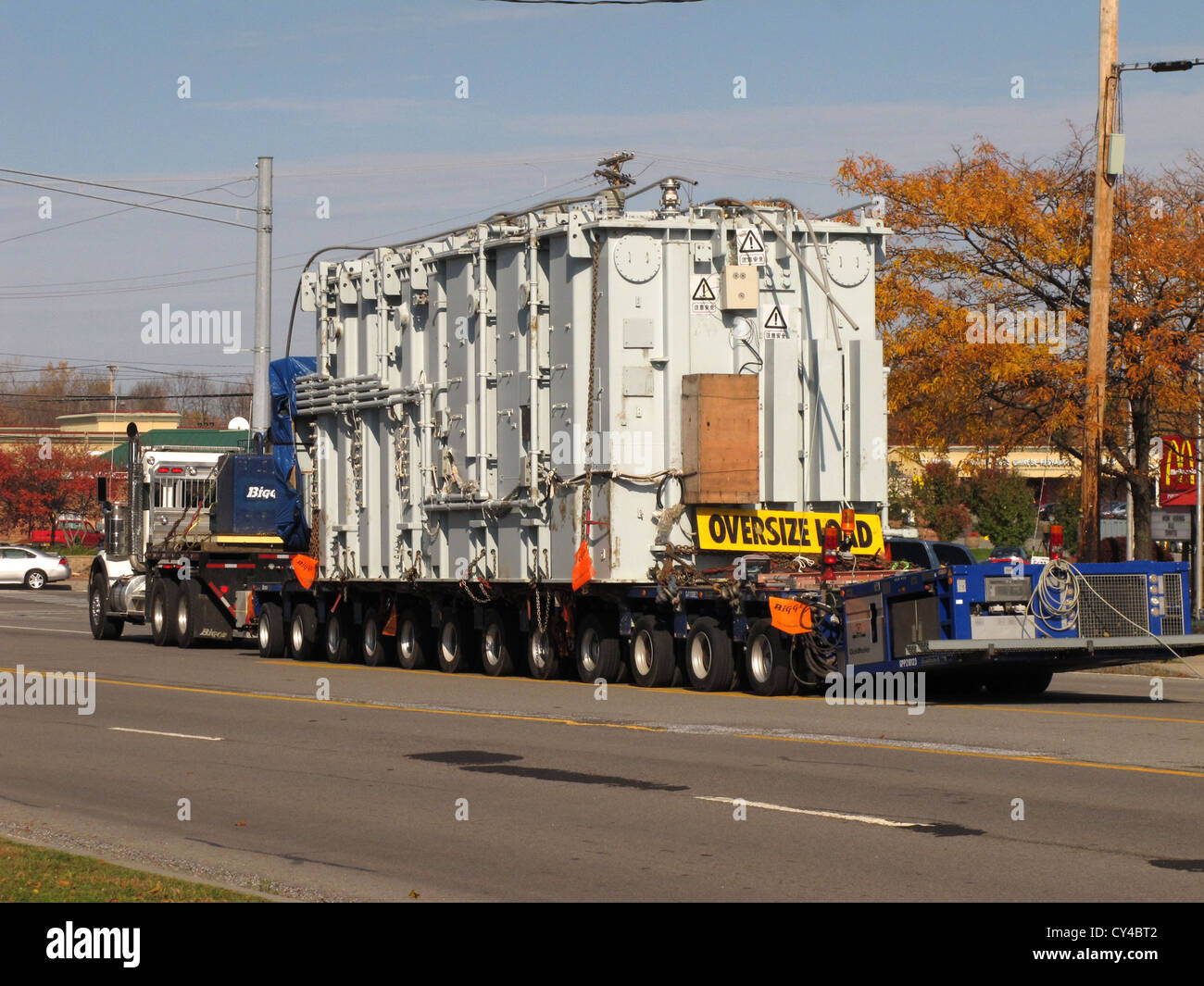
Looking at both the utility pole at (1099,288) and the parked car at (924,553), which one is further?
the utility pole at (1099,288)

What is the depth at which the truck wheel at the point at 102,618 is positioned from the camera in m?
33.4

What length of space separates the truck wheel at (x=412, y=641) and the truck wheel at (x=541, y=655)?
8.85 feet

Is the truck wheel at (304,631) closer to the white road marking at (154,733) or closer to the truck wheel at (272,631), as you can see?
the truck wheel at (272,631)

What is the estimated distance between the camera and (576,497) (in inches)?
816

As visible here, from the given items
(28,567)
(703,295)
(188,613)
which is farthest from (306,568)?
(28,567)

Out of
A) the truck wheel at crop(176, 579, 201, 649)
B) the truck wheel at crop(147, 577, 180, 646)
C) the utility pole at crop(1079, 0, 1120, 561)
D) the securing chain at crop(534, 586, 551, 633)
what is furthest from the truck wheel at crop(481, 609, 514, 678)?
the truck wheel at crop(147, 577, 180, 646)

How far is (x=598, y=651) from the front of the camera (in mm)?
21188

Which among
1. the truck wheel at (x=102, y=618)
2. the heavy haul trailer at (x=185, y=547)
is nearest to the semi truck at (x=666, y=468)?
the heavy haul trailer at (x=185, y=547)

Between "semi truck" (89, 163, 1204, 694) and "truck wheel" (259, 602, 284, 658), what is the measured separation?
147 inches

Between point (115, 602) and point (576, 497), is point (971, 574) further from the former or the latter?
point (115, 602)

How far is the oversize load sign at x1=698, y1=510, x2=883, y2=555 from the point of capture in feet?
66.2

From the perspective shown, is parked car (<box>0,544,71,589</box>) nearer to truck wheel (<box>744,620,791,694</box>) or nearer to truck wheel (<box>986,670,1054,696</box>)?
truck wheel (<box>744,620,791,694</box>)
